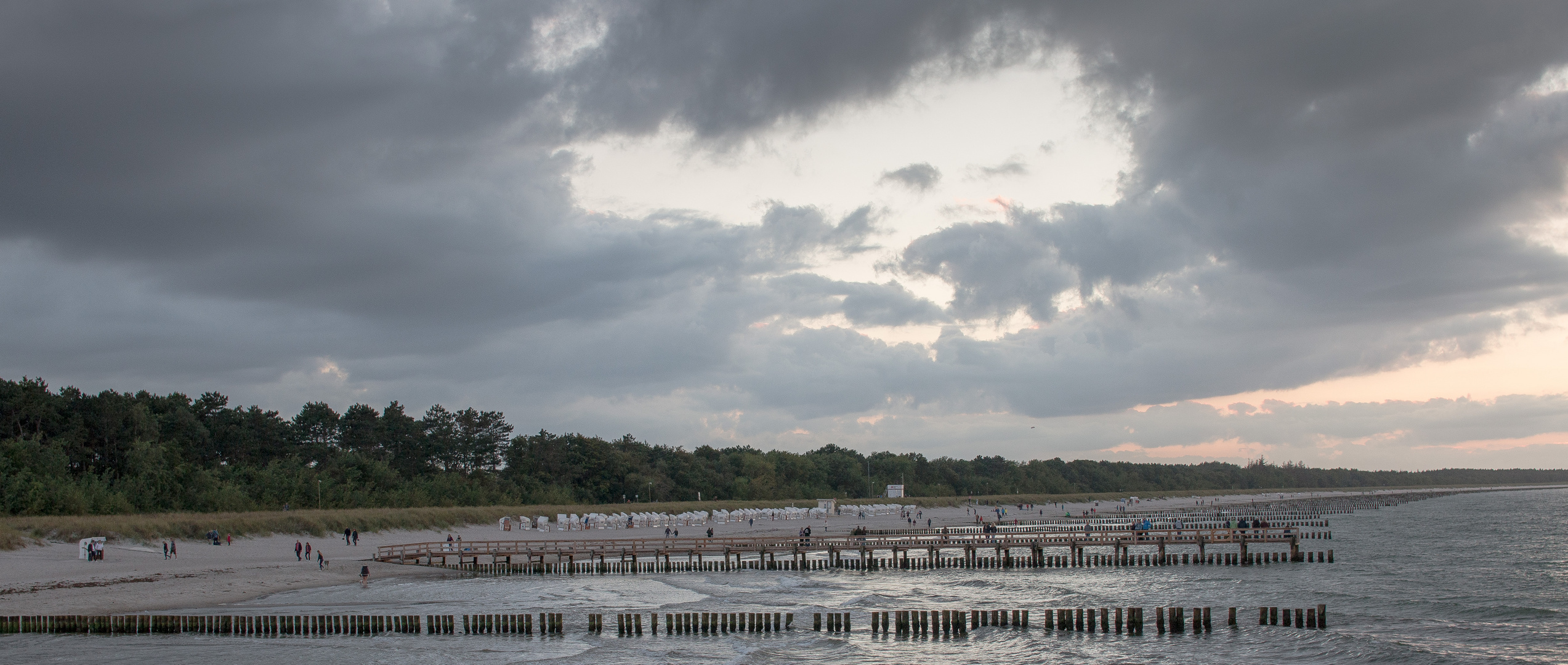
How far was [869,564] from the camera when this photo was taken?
181 ft

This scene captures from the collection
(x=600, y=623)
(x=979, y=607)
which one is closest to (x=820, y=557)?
(x=979, y=607)

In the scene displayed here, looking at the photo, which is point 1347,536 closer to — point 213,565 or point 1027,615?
point 1027,615

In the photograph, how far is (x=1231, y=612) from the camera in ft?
104

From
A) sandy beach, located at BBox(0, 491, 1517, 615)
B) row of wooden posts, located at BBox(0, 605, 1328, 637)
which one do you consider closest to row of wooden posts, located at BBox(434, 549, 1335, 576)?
sandy beach, located at BBox(0, 491, 1517, 615)

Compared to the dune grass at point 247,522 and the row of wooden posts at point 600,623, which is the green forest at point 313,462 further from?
the row of wooden posts at point 600,623

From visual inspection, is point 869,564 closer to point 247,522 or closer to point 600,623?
point 600,623

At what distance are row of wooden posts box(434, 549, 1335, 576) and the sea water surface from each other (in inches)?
69.8

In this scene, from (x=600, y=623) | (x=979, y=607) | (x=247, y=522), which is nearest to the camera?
(x=600, y=623)

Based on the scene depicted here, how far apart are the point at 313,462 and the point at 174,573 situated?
59.7m

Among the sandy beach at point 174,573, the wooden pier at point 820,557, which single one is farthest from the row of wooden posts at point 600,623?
the wooden pier at point 820,557

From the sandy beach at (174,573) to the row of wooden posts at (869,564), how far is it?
16.1 ft

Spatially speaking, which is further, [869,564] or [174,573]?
[869,564]

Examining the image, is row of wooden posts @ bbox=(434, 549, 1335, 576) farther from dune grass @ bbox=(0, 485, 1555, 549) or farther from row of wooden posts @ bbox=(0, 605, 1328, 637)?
row of wooden posts @ bbox=(0, 605, 1328, 637)

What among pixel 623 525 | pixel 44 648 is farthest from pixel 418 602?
pixel 623 525
